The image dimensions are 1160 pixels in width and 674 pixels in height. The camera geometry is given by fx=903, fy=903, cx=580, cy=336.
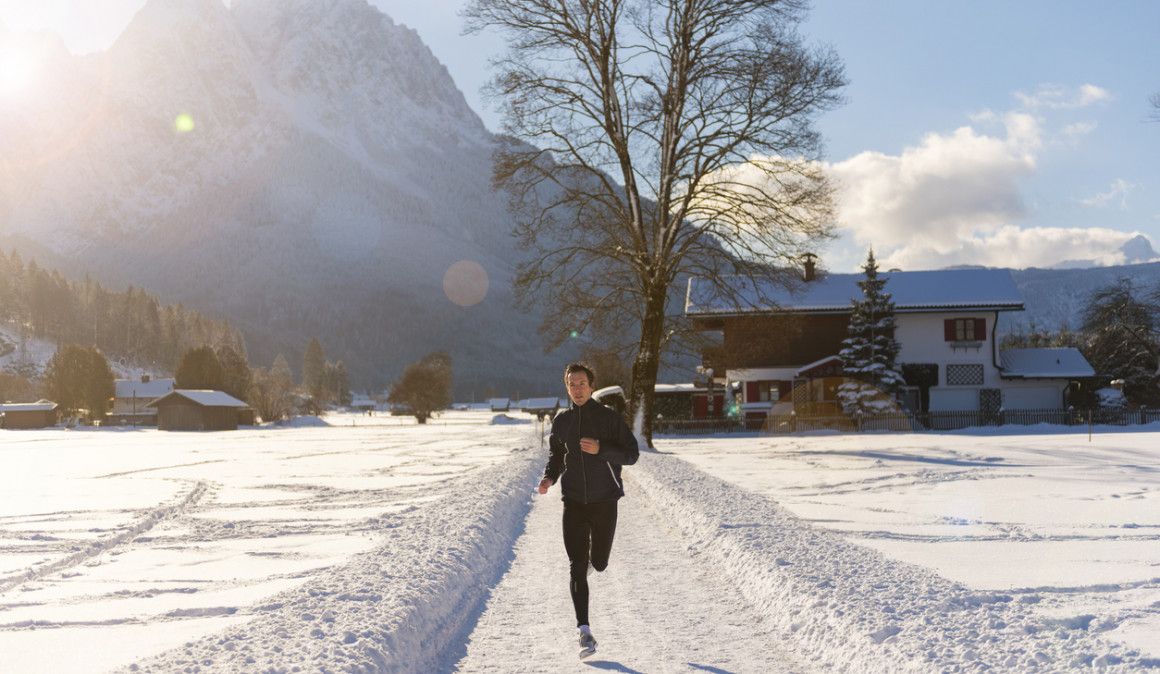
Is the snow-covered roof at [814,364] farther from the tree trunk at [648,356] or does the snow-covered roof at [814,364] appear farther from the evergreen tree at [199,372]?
the evergreen tree at [199,372]

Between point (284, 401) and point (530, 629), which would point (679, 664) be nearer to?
point (530, 629)

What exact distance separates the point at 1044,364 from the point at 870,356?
14352 millimetres

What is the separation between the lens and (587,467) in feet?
26.4

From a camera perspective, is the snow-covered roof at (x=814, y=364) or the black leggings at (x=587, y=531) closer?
the black leggings at (x=587, y=531)

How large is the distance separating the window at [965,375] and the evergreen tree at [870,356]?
5.72m

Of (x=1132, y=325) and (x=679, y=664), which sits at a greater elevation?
(x=1132, y=325)

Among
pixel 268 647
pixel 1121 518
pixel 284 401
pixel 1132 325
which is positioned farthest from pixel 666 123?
pixel 284 401

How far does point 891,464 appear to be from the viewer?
2488 cm

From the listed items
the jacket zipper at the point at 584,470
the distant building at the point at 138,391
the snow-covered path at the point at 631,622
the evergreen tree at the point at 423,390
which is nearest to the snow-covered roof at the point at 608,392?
the jacket zipper at the point at 584,470

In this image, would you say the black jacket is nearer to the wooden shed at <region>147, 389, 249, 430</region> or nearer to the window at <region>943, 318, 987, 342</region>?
the window at <region>943, 318, 987, 342</region>

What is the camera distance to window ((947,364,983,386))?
53.6 metres

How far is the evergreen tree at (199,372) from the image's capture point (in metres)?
119

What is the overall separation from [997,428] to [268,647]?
44.5 m

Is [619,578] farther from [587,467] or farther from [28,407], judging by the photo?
[28,407]
